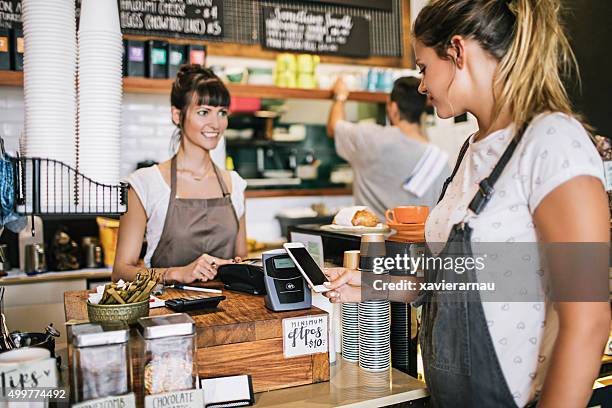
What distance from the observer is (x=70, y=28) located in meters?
1.43

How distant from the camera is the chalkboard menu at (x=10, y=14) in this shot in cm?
343

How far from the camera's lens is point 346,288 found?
1569mm

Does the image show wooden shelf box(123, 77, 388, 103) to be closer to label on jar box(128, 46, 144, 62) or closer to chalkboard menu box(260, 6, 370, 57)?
label on jar box(128, 46, 144, 62)

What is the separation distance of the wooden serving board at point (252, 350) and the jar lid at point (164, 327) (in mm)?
180

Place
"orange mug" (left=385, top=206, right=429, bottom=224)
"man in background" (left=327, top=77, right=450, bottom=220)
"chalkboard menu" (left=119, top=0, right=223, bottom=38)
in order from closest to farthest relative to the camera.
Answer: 1. "orange mug" (left=385, top=206, right=429, bottom=224)
2. "chalkboard menu" (left=119, top=0, right=223, bottom=38)
3. "man in background" (left=327, top=77, right=450, bottom=220)

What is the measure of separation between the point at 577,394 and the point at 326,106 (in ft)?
17.3

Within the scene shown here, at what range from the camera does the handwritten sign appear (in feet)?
3.50

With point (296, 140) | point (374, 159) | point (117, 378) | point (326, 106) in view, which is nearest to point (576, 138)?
point (117, 378)

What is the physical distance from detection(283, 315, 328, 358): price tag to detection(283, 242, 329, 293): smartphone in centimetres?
9

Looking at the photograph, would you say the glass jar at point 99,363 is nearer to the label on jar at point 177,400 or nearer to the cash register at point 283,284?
the label on jar at point 177,400

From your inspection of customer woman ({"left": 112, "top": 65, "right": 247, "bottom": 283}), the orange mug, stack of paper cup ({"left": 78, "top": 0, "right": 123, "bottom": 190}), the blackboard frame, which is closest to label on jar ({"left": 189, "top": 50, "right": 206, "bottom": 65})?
the blackboard frame

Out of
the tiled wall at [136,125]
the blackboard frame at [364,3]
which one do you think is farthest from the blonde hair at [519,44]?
the tiled wall at [136,125]

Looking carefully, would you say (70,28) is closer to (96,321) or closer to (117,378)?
(96,321)

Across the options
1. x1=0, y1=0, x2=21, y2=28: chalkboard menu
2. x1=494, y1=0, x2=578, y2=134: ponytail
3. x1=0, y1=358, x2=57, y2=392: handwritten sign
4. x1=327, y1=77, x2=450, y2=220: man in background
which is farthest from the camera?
x1=0, y1=0, x2=21, y2=28: chalkboard menu
